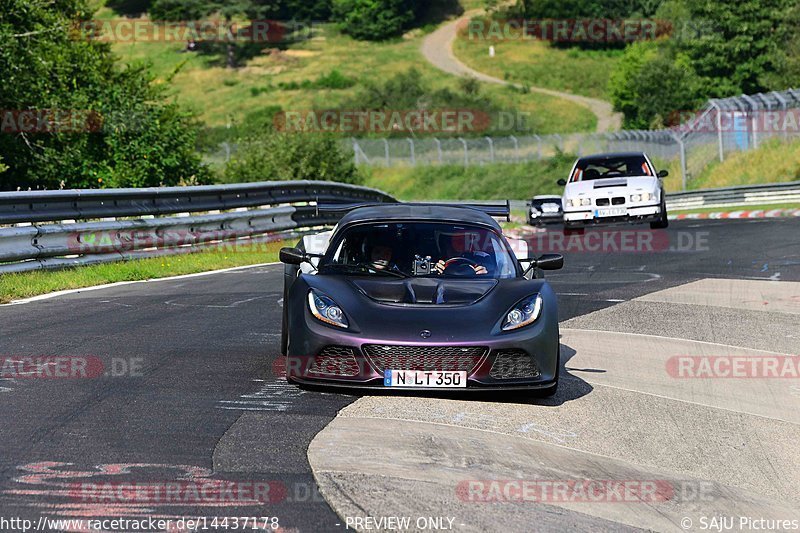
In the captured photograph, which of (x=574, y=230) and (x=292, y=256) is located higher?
(x=292, y=256)

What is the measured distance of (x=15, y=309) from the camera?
12352 millimetres

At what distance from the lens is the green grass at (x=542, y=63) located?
4038 inches

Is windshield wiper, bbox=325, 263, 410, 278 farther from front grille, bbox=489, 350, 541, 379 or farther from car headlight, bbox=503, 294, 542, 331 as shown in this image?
front grille, bbox=489, 350, 541, 379

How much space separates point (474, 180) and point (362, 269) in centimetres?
5198

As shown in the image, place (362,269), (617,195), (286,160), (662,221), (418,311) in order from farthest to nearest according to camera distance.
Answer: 1. (286,160)
2. (662,221)
3. (617,195)
4. (362,269)
5. (418,311)

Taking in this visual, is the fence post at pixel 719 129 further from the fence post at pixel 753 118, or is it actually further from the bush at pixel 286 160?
the bush at pixel 286 160

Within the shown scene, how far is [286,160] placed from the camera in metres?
33.6

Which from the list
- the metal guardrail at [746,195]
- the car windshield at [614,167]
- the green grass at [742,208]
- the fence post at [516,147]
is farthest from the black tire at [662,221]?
the fence post at [516,147]

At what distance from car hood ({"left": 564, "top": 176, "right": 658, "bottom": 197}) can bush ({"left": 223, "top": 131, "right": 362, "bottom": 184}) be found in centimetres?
1001

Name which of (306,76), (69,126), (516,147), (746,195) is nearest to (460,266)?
(69,126)

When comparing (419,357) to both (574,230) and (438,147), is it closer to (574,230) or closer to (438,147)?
(574,230)

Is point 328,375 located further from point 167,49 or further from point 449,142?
point 167,49

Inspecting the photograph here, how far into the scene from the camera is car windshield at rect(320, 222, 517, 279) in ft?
29.8

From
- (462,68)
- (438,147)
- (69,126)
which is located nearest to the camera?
(69,126)
